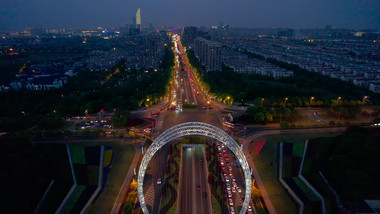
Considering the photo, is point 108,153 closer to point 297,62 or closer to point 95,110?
point 95,110

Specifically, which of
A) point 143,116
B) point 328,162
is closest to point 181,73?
point 143,116

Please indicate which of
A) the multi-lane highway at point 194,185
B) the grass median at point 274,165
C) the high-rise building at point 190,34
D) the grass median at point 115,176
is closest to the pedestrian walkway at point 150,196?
the multi-lane highway at point 194,185

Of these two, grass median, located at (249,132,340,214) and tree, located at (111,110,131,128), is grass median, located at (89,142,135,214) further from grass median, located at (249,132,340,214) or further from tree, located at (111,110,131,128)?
grass median, located at (249,132,340,214)

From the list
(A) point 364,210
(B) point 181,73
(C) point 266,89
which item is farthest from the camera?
(B) point 181,73

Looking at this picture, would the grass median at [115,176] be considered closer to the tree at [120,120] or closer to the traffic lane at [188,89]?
the tree at [120,120]

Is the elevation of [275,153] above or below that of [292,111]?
below

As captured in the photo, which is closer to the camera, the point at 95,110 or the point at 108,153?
the point at 108,153

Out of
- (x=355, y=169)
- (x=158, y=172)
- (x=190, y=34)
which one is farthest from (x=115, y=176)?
(x=190, y=34)

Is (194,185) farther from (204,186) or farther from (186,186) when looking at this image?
(204,186)
